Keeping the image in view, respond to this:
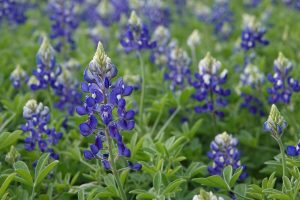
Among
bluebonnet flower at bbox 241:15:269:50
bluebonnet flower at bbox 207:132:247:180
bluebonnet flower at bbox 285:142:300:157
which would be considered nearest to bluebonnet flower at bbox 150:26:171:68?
bluebonnet flower at bbox 241:15:269:50

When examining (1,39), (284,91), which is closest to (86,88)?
(284,91)

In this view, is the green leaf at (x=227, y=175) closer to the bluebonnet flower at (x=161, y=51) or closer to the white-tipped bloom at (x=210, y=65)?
the white-tipped bloom at (x=210, y=65)

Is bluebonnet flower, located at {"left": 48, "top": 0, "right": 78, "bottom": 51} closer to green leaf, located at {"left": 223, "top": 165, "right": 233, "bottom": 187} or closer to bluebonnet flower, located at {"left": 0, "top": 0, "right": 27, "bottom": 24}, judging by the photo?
bluebonnet flower, located at {"left": 0, "top": 0, "right": 27, "bottom": 24}

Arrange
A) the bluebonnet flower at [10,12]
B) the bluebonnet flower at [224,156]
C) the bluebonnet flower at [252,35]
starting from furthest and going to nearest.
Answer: the bluebonnet flower at [10,12]
the bluebonnet flower at [252,35]
the bluebonnet flower at [224,156]

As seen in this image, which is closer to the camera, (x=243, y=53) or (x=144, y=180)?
(x=144, y=180)

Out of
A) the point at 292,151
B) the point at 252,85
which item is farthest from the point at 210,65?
the point at 292,151

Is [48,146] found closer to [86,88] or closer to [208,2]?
[86,88]

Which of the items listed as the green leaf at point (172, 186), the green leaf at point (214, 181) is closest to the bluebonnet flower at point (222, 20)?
the green leaf at point (214, 181)
